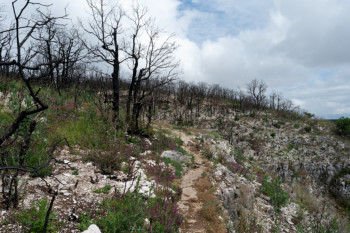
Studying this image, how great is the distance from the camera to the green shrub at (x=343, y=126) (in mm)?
24234

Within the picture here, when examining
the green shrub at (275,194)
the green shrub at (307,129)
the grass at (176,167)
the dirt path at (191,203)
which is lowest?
the green shrub at (275,194)

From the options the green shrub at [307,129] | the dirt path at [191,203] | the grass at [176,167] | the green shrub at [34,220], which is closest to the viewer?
the green shrub at [34,220]

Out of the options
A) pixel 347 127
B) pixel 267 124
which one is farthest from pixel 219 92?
pixel 347 127

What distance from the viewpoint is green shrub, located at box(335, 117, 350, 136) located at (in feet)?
79.5

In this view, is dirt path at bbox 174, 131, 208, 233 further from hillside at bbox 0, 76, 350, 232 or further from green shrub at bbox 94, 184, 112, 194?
green shrub at bbox 94, 184, 112, 194

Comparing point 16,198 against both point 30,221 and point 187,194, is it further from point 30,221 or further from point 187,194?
point 187,194

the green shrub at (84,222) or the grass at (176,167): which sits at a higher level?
the green shrub at (84,222)

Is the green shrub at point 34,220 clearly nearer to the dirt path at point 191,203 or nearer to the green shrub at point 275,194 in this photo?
the dirt path at point 191,203

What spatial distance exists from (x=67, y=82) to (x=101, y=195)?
2339 cm

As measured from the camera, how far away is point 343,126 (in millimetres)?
24438

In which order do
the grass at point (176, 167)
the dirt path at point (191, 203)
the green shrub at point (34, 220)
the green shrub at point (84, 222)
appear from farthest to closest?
the grass at point (176, 167)
the dirt path at point (191, 203)
the green shrub at point (84, 222)
the green shrub at point (34, 220)

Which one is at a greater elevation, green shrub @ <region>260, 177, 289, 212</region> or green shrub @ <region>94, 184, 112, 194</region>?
green shrub @ <region>94, 184, 112, 194</region>

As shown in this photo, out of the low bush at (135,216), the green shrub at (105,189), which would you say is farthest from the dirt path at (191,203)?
the green shrub at (105,189)

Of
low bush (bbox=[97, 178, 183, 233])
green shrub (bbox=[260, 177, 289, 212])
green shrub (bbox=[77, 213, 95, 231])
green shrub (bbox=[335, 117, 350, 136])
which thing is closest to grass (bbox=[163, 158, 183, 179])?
low bush (bbox=[97, 178, 183, 233])
